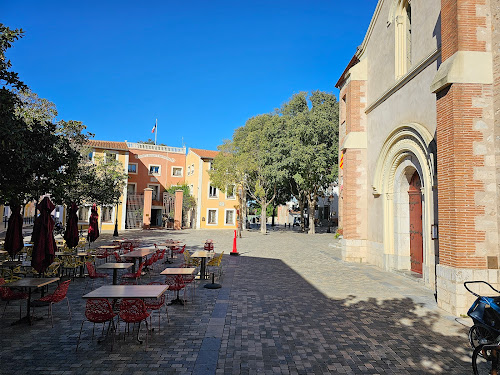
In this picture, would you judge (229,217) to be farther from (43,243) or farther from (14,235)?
(43,243)

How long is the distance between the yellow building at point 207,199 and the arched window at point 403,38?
2817cm

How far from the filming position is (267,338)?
5.86m

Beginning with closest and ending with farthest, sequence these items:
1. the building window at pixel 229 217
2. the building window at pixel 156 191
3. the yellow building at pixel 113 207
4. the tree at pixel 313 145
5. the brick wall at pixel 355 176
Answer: the brick wall at pixel 355 176
the tree at pixel 313 145
the yellow building at pixel 113 207
the building window at pixel 156 191
the building window at pixel 229 217

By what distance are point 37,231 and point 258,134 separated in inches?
1027

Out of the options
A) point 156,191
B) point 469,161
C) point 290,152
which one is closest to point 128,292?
point 469,161

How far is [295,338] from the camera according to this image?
19.3 feet

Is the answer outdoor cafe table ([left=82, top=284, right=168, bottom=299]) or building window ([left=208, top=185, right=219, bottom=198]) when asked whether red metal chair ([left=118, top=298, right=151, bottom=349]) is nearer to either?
outdoor cafe table ([left=82, top=284, right=168, bottom=299])

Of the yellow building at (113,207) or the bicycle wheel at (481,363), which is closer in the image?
the bicycle wheel at (481,363)

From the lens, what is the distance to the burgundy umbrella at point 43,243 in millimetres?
7328

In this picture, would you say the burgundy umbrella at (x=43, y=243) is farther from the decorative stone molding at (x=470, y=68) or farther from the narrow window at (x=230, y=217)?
the narrow window at (x=230, y=217)

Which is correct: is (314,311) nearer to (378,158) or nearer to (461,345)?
(461,345)

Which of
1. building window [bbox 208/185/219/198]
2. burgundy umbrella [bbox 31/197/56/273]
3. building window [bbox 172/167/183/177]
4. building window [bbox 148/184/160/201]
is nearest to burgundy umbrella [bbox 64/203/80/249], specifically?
burgundy umbrella [bbox 31/197/56/273]

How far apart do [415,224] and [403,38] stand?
23.0 feet

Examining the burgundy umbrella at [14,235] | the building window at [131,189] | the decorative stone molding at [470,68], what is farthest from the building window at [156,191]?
the decorative stone molding at [470,68]
